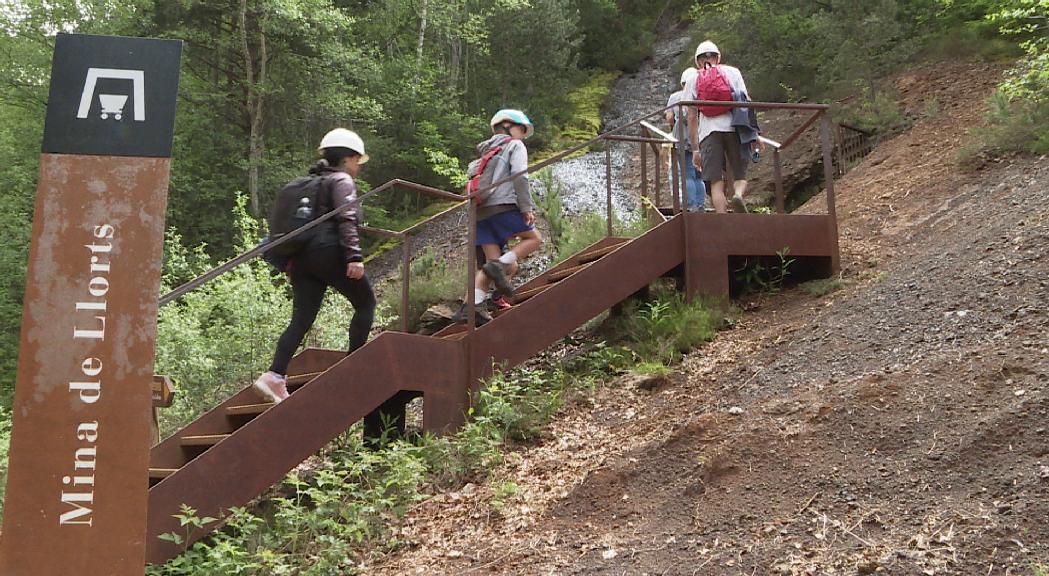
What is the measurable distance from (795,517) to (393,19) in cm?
2202

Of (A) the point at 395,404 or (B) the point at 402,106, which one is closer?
(A) the point at 395,404

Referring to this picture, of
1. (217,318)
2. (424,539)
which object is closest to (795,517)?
(424,539)

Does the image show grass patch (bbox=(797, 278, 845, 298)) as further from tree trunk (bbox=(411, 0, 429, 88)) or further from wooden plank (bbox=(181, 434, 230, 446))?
Result: tree trunk (bbox=(411, 0, 429, 88))

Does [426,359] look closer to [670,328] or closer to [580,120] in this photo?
[670,328]

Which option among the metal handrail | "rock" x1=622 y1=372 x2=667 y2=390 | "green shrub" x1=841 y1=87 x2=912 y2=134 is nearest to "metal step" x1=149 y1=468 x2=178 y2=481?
the metal handrail

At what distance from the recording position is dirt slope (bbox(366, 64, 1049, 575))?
459 centimetres

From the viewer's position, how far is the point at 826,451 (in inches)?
216

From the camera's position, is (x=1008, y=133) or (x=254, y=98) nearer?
(x=1008, y=133)

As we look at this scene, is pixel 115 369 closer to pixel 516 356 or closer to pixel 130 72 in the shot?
pixel 130 72

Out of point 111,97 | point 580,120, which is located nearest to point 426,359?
point 111,97

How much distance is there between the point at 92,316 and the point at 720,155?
6.42 meters

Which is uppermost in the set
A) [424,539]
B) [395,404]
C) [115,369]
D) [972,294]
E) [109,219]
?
[109,219]

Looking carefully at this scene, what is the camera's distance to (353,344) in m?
6.81

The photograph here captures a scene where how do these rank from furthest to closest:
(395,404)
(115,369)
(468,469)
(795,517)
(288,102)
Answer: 1. (288,102)
2. (395,404)
3. (468,469)
4. (795,517)
5. (115,369)
